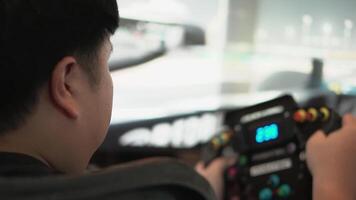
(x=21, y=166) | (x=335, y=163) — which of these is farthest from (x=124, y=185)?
(x=335, y=163)

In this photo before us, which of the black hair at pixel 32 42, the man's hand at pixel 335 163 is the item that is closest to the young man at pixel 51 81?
the black hair at pixel 32 42

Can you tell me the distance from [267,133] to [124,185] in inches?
16.1

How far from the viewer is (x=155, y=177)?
1.85 ft

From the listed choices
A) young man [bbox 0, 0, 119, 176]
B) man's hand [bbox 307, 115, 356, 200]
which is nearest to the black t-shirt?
young man [bbox 0, 0, 119, 176]

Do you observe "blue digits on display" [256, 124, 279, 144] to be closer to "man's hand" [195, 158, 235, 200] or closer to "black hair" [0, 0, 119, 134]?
"man's hand" [195, 158, 235, 200]

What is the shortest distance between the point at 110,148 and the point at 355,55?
1.62 ft

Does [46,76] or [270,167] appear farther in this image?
[270,167]

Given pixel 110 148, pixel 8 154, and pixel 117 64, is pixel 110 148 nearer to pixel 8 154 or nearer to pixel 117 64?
A: pixel 117 64

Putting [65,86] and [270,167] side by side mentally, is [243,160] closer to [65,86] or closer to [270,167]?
[270,167]

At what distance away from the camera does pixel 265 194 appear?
90 cm

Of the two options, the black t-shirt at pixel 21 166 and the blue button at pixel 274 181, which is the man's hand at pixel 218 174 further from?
the black t-shirt at pixel 21 166

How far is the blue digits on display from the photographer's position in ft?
2.98

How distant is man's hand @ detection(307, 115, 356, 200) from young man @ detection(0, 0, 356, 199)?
1.03 ft

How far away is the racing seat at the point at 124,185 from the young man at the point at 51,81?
1.5 inches
